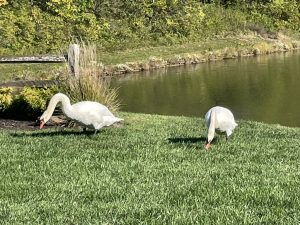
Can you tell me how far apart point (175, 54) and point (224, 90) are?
1481 cm

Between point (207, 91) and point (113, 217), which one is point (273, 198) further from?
point (207, 91)

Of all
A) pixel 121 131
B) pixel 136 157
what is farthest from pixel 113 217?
pixel 121 131

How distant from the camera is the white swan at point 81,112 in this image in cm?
1048

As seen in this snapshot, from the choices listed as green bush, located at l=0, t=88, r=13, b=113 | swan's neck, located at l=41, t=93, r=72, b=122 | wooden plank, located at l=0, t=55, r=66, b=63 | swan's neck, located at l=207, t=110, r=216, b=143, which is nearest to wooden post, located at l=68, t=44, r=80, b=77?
wooden plank, located at l=0, t=55, r=66, b=63

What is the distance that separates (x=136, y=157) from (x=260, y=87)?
20145 mm

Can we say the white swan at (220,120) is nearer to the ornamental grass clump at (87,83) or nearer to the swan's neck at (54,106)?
the swan's neck at (54,106)

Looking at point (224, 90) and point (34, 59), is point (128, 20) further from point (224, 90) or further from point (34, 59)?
point (34, 59)

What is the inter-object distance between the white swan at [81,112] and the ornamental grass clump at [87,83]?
3.87m

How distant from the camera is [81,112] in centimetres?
1053

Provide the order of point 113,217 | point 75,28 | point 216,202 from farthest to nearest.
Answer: point 75,28 < point 216,202 < point 113,217

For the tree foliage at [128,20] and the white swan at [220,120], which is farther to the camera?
the tree foliage at [128,20]

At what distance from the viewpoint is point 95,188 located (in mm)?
6754

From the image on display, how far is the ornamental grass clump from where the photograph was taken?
48.3 feet

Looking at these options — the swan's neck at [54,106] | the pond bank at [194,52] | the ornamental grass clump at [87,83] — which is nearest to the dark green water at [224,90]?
the pond bank at [194,52]
